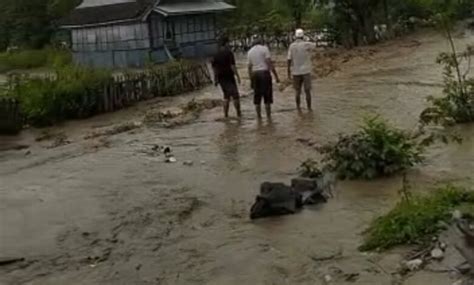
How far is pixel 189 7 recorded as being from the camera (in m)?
38.4

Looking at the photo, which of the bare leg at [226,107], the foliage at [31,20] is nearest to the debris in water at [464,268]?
the bare leg at [226,107]

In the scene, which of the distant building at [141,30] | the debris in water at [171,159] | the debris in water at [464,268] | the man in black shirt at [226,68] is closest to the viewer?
the debris in water at [464,268]

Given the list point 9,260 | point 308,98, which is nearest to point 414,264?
point 9,260

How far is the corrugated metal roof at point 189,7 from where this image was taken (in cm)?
3651

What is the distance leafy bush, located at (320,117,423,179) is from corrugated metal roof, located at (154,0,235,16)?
1033 inches

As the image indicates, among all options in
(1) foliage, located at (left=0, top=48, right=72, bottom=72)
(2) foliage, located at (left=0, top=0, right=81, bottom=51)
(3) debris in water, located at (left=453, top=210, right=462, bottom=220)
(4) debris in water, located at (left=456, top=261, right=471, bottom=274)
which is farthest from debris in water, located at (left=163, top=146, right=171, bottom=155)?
(2) foliage, located at (left=0, top=0, right=81, bottom=51)

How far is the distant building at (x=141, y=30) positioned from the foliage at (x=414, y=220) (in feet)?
91.5

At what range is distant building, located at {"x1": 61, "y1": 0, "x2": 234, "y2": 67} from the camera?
37.2 m

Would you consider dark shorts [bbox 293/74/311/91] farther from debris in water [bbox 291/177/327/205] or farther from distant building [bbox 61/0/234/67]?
distant building [bbox 61/0/234/67]

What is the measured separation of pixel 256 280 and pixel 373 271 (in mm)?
1089

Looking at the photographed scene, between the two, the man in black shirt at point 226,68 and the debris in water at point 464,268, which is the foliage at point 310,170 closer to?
the debris in water at point 464,268

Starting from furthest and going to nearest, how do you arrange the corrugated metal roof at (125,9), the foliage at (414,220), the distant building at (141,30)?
the distant building at (141,30) < the corrugated metal roof at (125,9) < the foliage at (414,220)

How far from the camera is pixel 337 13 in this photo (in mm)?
34188

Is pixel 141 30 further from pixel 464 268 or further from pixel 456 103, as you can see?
pixel 464 268
